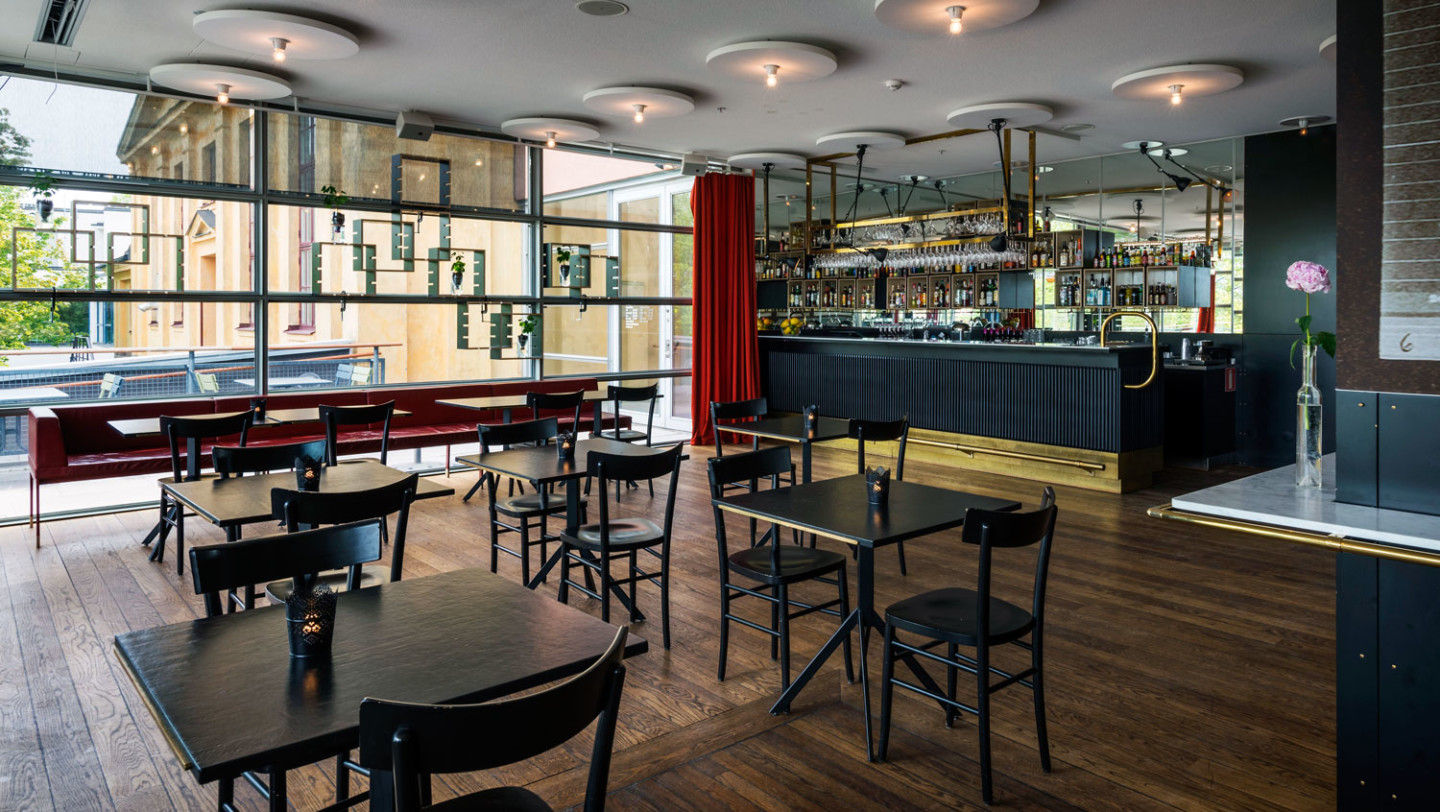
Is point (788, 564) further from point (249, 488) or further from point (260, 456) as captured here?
point (260, 456)

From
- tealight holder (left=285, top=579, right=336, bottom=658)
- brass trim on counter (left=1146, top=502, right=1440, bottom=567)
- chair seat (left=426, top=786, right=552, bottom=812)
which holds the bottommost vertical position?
chair seat (left=426, top=786, right=552, bottom=812)

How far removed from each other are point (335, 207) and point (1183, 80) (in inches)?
261

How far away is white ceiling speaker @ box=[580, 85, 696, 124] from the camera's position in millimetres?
6871

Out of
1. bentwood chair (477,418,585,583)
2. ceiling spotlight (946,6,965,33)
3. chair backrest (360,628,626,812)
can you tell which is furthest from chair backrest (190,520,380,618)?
ceiling spotlight (946,6,965,33)

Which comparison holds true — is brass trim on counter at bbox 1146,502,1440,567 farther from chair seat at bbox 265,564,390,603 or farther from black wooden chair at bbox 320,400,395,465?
black wooden chair at bbox 320,400,395,465

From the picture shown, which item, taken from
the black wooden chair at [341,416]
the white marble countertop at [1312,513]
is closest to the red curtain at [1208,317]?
the white marble countertop at [1312,513]

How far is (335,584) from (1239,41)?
6.03 m

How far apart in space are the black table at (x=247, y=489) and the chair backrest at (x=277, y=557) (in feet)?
3.14

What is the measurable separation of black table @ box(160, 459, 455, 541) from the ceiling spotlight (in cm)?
369

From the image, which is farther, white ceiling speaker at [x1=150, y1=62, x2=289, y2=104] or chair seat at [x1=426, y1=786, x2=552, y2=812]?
white ceiling speaker at [x1=150, y1=62, x2=289, y2=104]

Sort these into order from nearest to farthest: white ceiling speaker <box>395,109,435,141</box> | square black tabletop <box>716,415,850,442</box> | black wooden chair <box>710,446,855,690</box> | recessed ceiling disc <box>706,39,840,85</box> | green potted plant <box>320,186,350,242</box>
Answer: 1. black wooden chair <box>710,446,855,690</box>
2. square black tabletop <box>716,415,850,442</box>
3. recessed ceiling disc <box>706,39,840,85</box>
4. green potted plant <box>320,186,350,242</box>
5. white ceiling speaker <box>395,109,435,141</box>

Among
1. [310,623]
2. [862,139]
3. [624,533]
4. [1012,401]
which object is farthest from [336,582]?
[862,139]

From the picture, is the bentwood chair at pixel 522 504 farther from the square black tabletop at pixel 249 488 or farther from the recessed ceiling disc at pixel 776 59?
the recessed ceiling disc at pixel 776 59

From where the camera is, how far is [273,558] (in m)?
2.34
